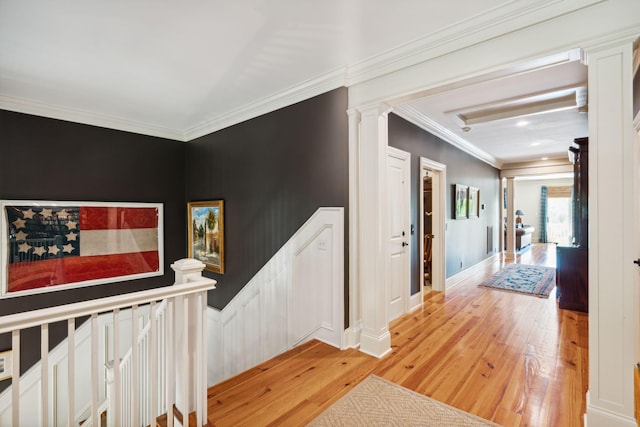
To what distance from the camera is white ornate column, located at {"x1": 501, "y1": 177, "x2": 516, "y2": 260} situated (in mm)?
7930

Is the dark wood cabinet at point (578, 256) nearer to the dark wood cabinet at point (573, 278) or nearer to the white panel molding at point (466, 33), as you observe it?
the dark wood cabinet at point (573, 278)

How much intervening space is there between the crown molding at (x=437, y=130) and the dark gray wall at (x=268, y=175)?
106 centimetres

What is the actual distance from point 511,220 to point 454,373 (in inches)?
281

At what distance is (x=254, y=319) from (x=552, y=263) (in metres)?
7.22

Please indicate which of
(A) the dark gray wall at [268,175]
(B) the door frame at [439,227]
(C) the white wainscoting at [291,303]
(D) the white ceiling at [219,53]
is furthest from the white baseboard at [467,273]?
(A) the dark gray wall at [268,175]

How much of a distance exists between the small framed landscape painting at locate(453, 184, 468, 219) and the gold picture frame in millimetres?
3810

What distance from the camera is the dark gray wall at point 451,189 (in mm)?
3905

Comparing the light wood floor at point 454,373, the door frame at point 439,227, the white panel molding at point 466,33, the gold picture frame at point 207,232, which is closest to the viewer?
the white panel molding at point 466,33

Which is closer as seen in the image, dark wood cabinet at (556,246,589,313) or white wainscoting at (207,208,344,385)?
white wainscoting at (207,208,344,385)

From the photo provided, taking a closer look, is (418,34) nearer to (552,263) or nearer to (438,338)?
(438,338)

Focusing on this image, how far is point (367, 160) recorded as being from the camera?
8.85 feet

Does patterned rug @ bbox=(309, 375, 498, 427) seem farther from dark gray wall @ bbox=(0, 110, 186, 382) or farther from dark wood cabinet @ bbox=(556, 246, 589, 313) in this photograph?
dark gray wall @ bbox=(0, 110, 186, 382)

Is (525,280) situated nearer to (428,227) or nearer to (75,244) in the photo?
(428,227)

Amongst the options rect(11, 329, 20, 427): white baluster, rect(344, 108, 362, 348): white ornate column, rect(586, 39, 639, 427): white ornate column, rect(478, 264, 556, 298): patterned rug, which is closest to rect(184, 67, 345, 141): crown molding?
rect(344, 108, 362, 348): white ornate column
